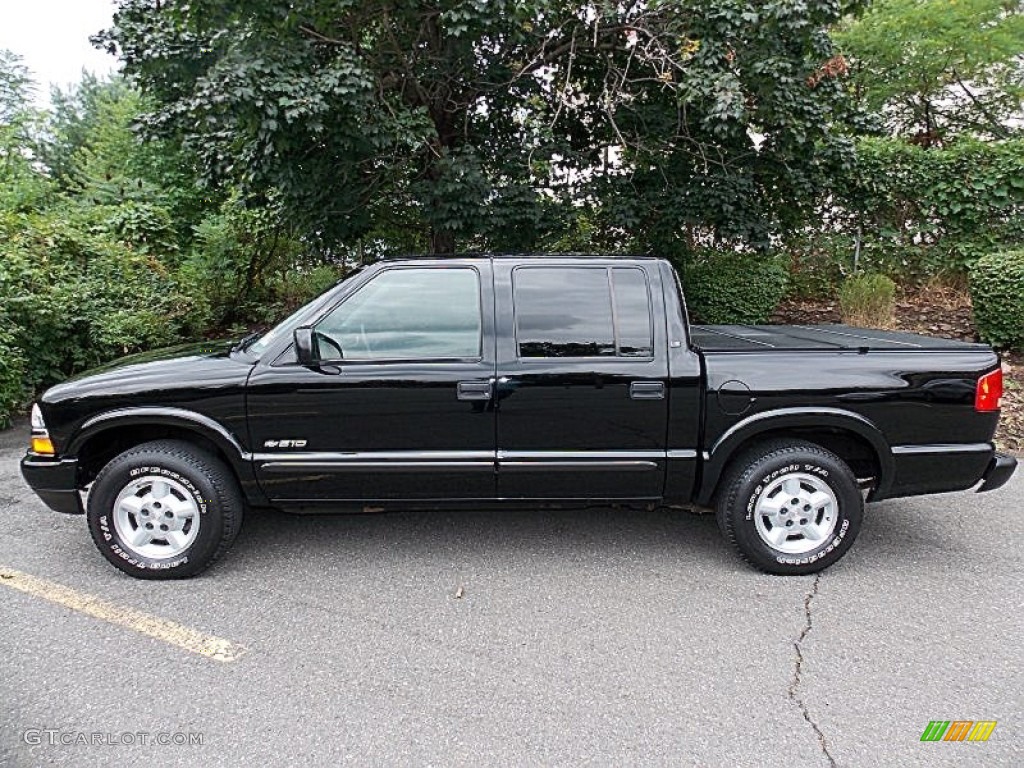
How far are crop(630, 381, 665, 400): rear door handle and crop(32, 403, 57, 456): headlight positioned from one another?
119 inches

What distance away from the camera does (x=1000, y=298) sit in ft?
25.1

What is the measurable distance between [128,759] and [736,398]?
3.01 metres

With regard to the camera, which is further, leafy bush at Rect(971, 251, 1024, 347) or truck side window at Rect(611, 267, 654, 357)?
leafy bush at Rect(971, 251, 1024, 347)

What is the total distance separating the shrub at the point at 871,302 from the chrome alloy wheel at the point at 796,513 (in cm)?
586

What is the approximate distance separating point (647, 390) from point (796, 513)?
3.41 ft

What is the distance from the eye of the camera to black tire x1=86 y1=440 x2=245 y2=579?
138 inches

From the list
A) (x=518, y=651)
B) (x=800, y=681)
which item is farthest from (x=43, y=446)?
(x=800, y=681)

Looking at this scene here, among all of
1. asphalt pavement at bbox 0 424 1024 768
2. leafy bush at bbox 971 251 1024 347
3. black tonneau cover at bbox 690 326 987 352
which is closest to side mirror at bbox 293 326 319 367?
asphalt pavement at bbox 0 424 1024 768

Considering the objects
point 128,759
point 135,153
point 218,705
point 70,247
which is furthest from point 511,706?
point 135,153

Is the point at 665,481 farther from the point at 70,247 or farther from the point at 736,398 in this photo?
the point at 70,247

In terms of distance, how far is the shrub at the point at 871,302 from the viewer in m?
8.61

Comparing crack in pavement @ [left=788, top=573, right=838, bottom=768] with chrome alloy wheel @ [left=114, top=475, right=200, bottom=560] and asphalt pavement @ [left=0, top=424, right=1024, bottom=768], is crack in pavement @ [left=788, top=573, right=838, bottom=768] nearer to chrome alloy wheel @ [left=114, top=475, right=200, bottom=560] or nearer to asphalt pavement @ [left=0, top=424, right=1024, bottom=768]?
asphalt pavement @ [left=0, top=424, right=1024, bottom=768]

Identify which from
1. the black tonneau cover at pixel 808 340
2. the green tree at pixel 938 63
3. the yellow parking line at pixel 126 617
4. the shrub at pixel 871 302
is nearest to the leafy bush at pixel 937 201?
the green tree at pixel 938 63

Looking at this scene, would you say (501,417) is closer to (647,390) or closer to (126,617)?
(647,390)
